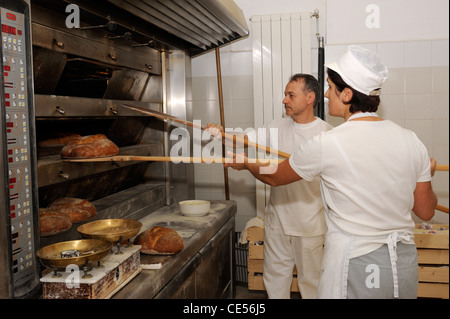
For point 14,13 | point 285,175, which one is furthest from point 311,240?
point 14,13

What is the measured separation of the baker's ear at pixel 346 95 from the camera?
176 centimetres

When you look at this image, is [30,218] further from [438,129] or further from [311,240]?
[438,129]

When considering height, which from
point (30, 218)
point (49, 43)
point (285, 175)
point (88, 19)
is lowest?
point (30, 218)

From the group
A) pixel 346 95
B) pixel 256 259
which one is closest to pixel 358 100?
pixel 346 95

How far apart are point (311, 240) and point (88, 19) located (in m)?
1.96

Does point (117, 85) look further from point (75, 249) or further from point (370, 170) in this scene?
point (370, 170)

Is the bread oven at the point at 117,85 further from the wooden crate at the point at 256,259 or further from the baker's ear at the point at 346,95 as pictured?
the baker's ear at the point at 346,95

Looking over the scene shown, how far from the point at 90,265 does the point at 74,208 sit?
58 centimetres

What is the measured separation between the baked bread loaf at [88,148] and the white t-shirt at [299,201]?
1184 millimetres

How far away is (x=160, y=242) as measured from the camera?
2104 millimetres

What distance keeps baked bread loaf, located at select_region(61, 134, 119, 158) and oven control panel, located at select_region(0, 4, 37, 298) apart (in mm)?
482

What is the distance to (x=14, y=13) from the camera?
156 cm

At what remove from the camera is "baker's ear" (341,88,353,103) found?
176cm
